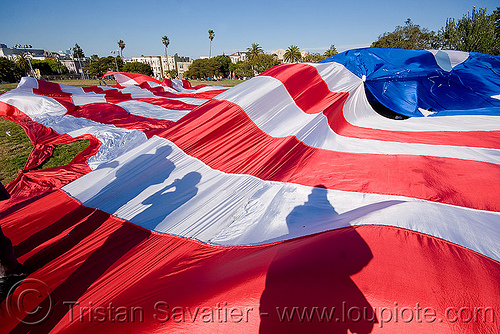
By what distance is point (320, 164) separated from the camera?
278 centimetres

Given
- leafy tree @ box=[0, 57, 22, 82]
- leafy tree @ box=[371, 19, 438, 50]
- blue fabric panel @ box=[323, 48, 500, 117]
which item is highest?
leafy tree @ box=[0, 57, 22, 82]

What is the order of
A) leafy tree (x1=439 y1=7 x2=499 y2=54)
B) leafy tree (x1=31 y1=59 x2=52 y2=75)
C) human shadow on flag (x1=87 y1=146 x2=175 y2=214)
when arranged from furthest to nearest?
leafy tree (x1=31 y1=59 x2=52 y2=75), leafy tree (x1=439 y1=7 x2=499 y2=54), human shadow on flag (x1=87 y1=146 x2=175 y2=214)

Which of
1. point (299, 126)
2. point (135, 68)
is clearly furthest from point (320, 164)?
point (135, 68)

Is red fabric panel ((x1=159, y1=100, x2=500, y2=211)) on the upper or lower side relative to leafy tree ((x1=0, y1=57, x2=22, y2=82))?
lower

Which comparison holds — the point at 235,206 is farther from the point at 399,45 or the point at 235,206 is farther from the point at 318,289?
the point at 399,45

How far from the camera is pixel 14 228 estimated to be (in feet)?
7.61

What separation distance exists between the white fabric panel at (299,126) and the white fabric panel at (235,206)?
3.33 feet

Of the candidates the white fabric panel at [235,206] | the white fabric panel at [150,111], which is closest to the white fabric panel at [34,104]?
the white fabric panel at [150,111]

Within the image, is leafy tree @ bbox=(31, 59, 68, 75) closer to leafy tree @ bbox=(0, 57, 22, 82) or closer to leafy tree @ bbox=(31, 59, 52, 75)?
leafy tree @ bbox=(31, 59, 52, 75)

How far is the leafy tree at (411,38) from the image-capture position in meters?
27.9

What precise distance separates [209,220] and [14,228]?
1.93 metres

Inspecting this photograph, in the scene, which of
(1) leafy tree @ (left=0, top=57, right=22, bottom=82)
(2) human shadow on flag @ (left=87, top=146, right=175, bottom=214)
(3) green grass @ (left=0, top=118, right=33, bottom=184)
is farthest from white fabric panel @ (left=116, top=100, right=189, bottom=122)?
(1) leafy tree @ (left=0, top=57, right=22, bottom=82)

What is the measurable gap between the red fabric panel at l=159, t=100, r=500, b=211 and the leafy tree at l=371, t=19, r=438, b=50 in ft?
106

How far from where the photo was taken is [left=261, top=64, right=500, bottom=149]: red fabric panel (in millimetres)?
2994
